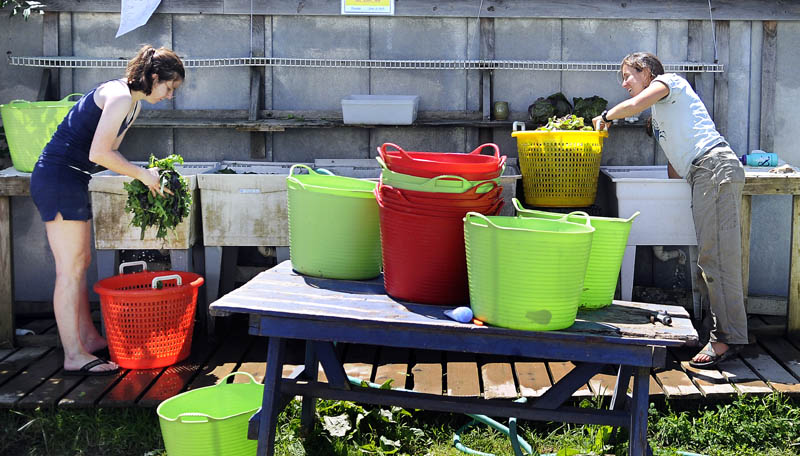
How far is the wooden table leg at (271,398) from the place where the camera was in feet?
10.7

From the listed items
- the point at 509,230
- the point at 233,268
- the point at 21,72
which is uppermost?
the point at 21,72

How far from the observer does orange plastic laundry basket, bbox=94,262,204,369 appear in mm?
4598

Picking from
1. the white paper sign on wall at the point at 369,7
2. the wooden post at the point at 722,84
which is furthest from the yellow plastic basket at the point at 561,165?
the white paper sign on wall at the point at 369,7

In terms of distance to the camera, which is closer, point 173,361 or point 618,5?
point 173,361

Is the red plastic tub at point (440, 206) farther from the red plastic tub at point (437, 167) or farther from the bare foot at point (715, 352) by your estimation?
the bare foot at point (715, 352)

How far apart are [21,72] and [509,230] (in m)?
4.38

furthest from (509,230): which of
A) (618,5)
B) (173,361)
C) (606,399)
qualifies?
(618,5)

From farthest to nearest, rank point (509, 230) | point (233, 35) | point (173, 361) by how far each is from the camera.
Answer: point (233, 35)
point (173, 361)
point (509, 230)

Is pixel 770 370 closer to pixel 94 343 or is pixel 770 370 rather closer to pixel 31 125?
pixel 94 343

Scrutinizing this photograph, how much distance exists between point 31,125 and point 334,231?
2619 mm

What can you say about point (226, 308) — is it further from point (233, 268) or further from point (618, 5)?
point (618, 5)

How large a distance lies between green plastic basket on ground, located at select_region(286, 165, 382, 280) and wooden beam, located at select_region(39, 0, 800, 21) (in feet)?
7.83

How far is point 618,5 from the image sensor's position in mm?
5695

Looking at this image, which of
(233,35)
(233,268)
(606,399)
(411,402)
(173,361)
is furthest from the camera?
(233,35)
